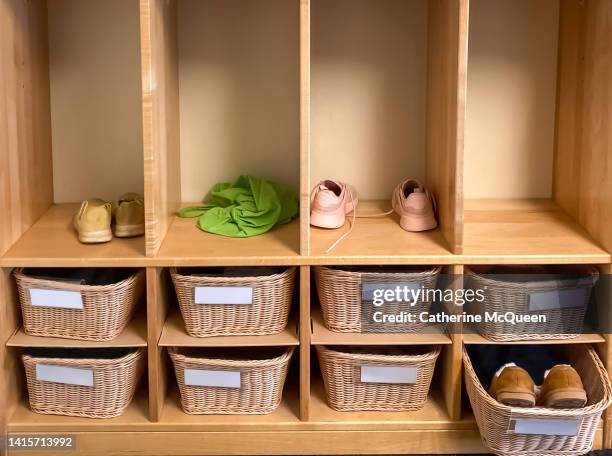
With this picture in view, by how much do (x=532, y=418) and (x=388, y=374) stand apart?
1.20 feet

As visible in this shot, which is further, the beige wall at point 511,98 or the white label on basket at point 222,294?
the beige wall at point 511,98

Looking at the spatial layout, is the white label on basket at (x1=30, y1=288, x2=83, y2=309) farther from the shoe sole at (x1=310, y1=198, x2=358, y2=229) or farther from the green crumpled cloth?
the shoe sole at (x1=310, y1=198, x2=358, y2=229)

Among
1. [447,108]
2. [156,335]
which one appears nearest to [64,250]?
[156,335]

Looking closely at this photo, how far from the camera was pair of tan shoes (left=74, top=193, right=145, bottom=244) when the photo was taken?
86.7 inches

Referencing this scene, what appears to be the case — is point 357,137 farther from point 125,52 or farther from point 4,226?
point 4,226

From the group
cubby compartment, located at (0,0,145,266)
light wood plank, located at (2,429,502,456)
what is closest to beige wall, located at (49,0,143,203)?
cubby compartment, located at (0,0,145,266)

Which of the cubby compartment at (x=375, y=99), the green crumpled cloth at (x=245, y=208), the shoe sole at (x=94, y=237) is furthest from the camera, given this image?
the cubby compartment at (x=375, y=99)

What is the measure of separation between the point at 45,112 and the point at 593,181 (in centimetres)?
144

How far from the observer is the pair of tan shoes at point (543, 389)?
2.01 m

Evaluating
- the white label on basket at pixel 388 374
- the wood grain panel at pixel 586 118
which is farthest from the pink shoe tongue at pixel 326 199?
the wood grain panel at pixel 586 118

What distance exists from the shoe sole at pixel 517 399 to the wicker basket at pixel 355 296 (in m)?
0.29

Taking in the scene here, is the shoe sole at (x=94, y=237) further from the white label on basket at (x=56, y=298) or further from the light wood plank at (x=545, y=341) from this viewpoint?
the light wood plank at (x=545, y=341)

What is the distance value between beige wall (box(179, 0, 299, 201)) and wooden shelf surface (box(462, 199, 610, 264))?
1.76ft

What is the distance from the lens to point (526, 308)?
2.16 m
